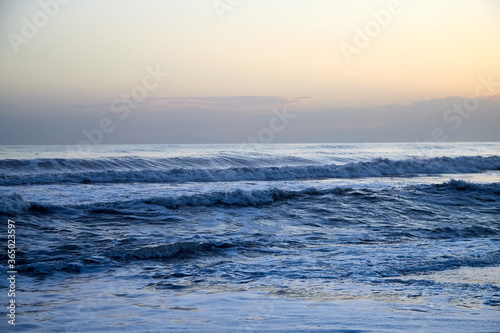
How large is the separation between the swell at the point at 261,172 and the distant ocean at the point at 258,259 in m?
2.78

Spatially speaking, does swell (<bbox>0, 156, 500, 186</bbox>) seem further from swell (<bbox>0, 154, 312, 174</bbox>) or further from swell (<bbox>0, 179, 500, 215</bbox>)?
swell (<bbox>0, 179, 500, 215</bbox>)

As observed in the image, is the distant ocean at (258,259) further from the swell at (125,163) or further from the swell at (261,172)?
the swell at (125,163)

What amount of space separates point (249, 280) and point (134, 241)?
3.86 m

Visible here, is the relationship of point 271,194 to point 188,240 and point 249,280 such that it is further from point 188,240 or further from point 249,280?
point 249,280

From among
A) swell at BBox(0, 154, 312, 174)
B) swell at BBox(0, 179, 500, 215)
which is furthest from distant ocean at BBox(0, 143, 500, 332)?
swell at BBox(0, 154, 312, 174)

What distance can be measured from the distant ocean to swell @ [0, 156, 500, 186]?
278 centimetres

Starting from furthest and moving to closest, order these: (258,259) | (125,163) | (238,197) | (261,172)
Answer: (125,163) < (261,172) < (238,197) < (258,259)

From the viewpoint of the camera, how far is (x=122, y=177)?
21.7 metres

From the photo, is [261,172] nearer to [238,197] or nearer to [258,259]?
[238,197]

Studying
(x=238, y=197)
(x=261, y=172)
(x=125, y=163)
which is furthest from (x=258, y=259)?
(x=125, y=163)

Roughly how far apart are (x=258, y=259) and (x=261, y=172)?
56.8 feet

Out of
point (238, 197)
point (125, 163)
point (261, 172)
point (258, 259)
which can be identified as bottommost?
point (258, 259)

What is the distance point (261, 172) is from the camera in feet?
81.6

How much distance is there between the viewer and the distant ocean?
4.42 m
